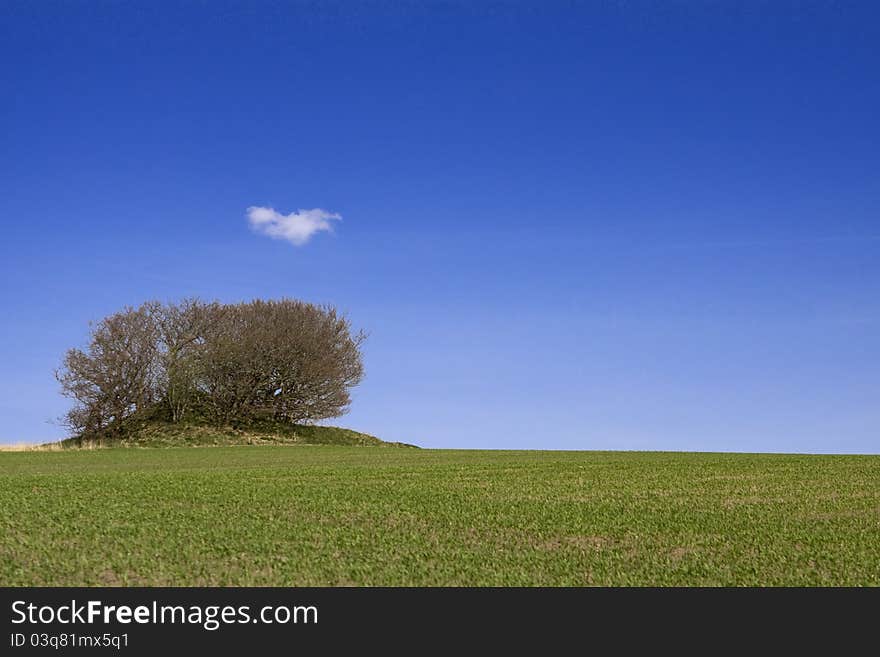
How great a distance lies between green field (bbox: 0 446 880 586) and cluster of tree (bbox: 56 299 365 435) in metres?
27.0

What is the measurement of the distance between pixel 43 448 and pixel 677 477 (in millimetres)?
34658

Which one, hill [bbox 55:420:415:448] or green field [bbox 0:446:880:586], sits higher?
hill [bbox 55:420:415:448]

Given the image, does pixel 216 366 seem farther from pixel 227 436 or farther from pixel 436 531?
pixel 436 531

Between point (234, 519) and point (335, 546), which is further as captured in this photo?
point (234, 519)

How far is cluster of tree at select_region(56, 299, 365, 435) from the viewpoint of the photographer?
4369 centimetres

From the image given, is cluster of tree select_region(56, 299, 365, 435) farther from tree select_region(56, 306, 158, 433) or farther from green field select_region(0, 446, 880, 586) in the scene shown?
green field select_region(0, 446, 880, 586)

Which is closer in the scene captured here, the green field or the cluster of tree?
the green field

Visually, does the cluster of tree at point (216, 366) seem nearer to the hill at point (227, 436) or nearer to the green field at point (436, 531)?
the hill at point (227, 436)

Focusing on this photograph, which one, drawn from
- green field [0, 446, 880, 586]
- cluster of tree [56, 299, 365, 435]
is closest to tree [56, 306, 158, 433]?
cluster of tree [56, 299, 365, 435]

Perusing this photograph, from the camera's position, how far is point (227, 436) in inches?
1740

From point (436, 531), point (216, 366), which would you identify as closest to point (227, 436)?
point (216, 366)

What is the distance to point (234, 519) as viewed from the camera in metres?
11.5
